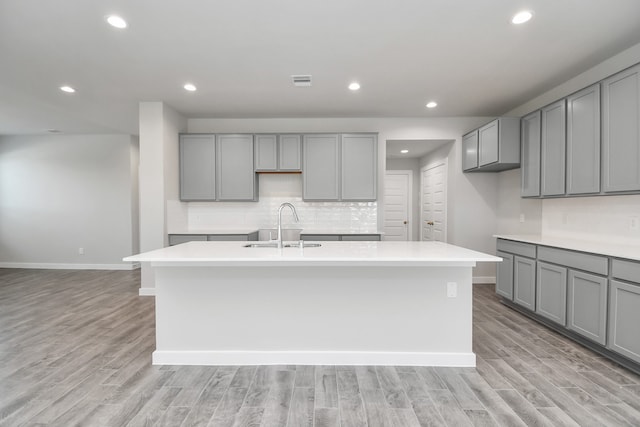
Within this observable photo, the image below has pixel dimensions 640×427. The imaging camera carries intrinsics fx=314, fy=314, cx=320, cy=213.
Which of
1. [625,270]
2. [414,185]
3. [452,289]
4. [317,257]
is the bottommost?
[452,289]

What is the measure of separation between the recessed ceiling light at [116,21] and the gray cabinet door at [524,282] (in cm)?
445

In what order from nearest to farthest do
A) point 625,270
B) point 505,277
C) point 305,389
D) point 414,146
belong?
point 305,389 < point 625,270 < point 505,277 < point 414,146

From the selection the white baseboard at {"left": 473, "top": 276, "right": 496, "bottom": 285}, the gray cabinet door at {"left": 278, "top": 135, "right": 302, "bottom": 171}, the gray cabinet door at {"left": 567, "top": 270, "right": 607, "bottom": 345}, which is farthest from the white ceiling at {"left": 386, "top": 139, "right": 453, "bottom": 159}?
the gray cabinet door at {"left": 567, "top": 270, "right": 607, "bottom": 345}

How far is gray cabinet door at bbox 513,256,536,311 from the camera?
3395 mm

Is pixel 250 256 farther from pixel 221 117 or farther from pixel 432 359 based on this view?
pixel 221 117

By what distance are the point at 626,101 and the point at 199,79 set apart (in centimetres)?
405

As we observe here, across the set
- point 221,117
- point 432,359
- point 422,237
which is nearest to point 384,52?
point 432,359

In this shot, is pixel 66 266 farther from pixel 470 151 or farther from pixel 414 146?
pixel 470 151

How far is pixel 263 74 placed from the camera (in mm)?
3416

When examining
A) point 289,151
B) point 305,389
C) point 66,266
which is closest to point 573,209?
point 305,389

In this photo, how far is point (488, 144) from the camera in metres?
4.22

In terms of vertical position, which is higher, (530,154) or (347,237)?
(530,154)

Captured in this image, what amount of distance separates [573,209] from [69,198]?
334 inches

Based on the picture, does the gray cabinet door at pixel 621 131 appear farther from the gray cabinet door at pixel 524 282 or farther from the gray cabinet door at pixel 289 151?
the gray cabinet door at pixel 289 151
